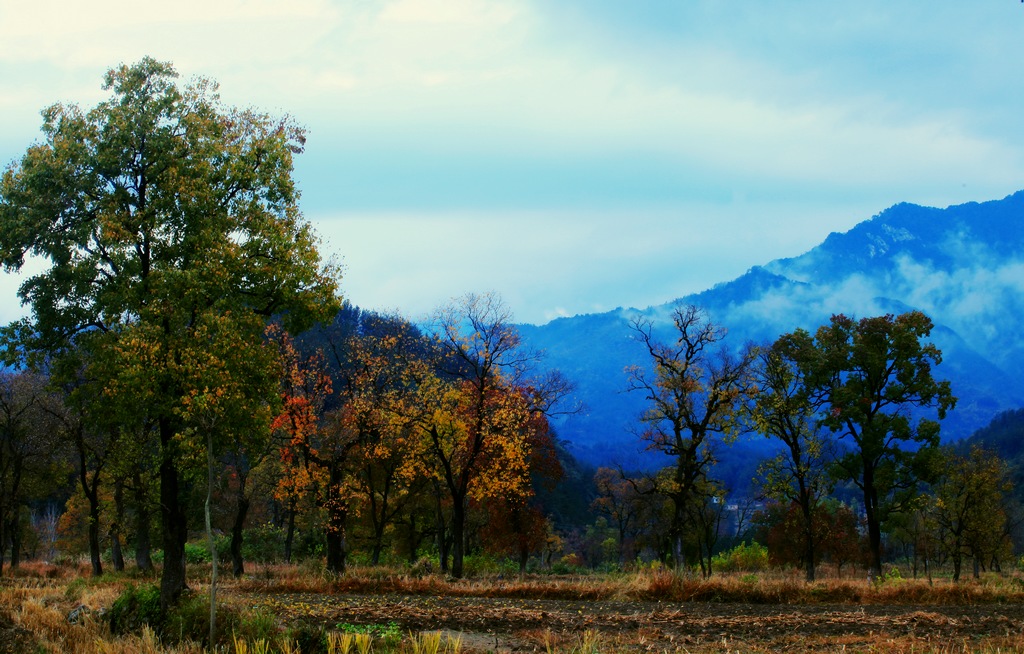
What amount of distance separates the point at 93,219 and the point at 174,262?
7.75 feet

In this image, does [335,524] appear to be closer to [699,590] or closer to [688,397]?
[688,397]

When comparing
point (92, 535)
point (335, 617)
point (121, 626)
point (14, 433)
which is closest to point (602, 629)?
point (335, 617)

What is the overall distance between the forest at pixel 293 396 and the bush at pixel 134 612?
0.67m

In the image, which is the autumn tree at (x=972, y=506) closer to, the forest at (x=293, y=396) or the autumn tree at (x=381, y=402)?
the forest at (x=293, y=396)

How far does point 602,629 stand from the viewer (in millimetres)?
16297

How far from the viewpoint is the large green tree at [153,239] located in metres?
19.3

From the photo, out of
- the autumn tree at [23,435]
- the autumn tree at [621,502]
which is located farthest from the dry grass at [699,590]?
the autumn tree at [621,502]

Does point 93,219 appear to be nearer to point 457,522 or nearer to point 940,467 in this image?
point 457,522

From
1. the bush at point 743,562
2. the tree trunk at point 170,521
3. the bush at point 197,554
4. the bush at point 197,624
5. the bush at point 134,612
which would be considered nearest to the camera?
the bush at point 197,624

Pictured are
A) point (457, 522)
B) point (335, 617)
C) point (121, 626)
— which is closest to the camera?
point (121, 626)

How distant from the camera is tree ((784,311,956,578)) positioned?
119 feet

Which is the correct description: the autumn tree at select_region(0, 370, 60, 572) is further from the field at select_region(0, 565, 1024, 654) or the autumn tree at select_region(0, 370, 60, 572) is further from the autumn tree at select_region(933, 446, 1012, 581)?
the autumn tree at select_region(933, 446, 1012, 581)

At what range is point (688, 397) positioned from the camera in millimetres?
34188

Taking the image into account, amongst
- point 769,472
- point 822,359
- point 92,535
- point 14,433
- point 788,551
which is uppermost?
point 822,359
